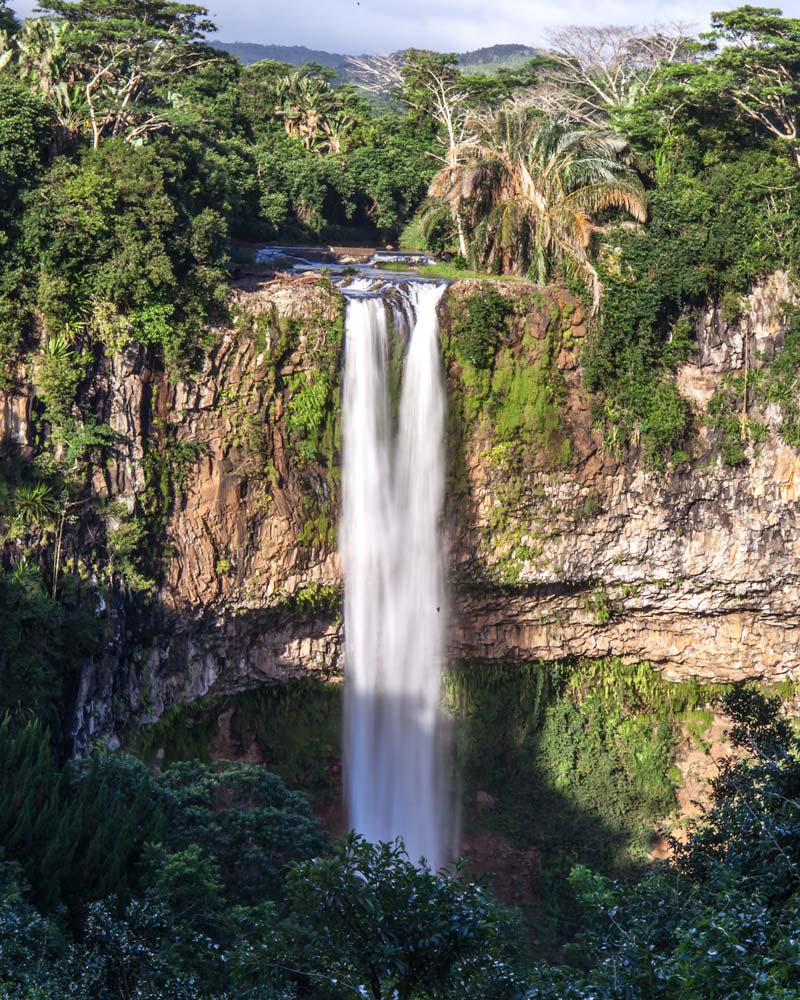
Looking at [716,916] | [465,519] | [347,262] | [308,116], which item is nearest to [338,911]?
[716,916]

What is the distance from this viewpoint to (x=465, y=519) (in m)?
24.1

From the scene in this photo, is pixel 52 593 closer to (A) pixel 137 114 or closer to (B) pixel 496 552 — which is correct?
(B) pixel 496 552

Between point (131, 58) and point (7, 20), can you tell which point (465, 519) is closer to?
point (131, 58)

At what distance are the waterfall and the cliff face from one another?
0.41 metres

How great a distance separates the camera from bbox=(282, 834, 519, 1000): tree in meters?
9.90

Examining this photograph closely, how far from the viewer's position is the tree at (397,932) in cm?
990

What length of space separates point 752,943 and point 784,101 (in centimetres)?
2150

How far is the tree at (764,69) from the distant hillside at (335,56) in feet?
180

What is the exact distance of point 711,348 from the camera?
2400 cm

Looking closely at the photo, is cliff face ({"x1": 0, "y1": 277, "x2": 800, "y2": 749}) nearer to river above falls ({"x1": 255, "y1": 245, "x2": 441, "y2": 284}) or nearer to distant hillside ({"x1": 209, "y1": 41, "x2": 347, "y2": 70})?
river above falls ({"x1": 255, "y1": 245, "x2": 441, "y2": 284})

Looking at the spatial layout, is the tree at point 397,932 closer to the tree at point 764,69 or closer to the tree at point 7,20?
the tree at point 764,69

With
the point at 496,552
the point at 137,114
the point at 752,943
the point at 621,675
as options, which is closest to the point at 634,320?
the point at 496,552

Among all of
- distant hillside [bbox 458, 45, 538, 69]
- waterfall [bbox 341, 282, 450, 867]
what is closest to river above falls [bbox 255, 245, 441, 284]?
waterfall [bbox 341, 282, 450, 867]

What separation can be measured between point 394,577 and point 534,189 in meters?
8.88
